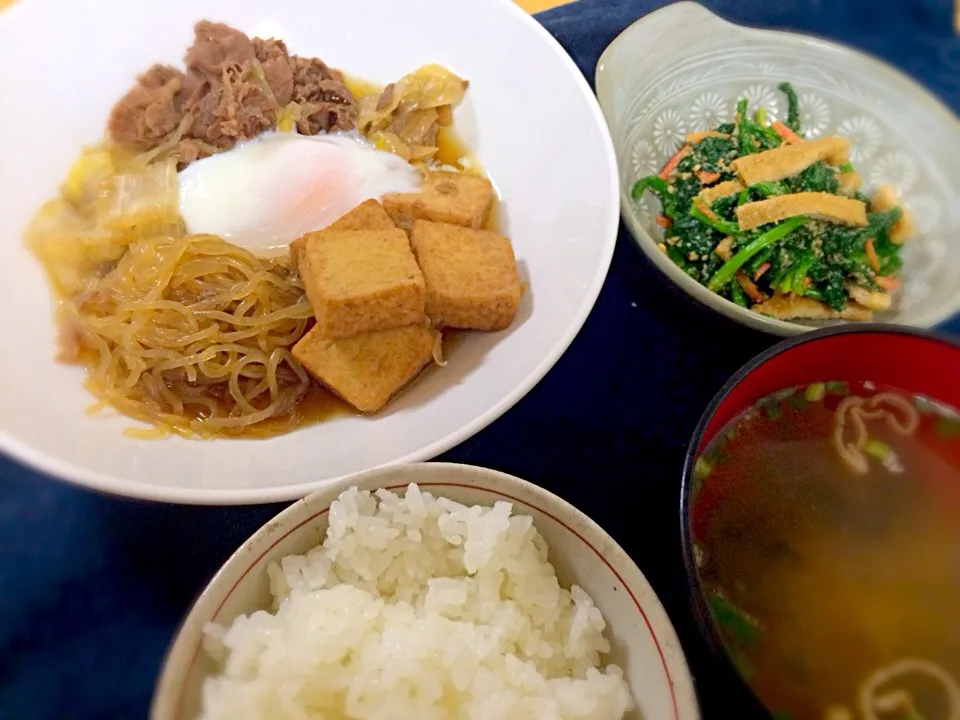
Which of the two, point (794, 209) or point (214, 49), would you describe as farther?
point (214, 49)

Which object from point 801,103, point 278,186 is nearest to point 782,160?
point 801,103

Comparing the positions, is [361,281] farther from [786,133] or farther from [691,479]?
[786,133]

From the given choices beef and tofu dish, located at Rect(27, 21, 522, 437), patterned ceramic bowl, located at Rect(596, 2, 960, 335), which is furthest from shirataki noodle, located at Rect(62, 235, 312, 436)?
patterned ceramic bowl, located at Rect(596, 2, 960, 335)

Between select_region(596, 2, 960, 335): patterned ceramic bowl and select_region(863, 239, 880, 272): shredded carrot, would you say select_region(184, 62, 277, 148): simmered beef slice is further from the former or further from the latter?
select_region(863, 239, 880, 272): shredded carrot

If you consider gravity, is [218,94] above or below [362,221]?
above

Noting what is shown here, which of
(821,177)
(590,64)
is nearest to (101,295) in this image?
(590,64)
